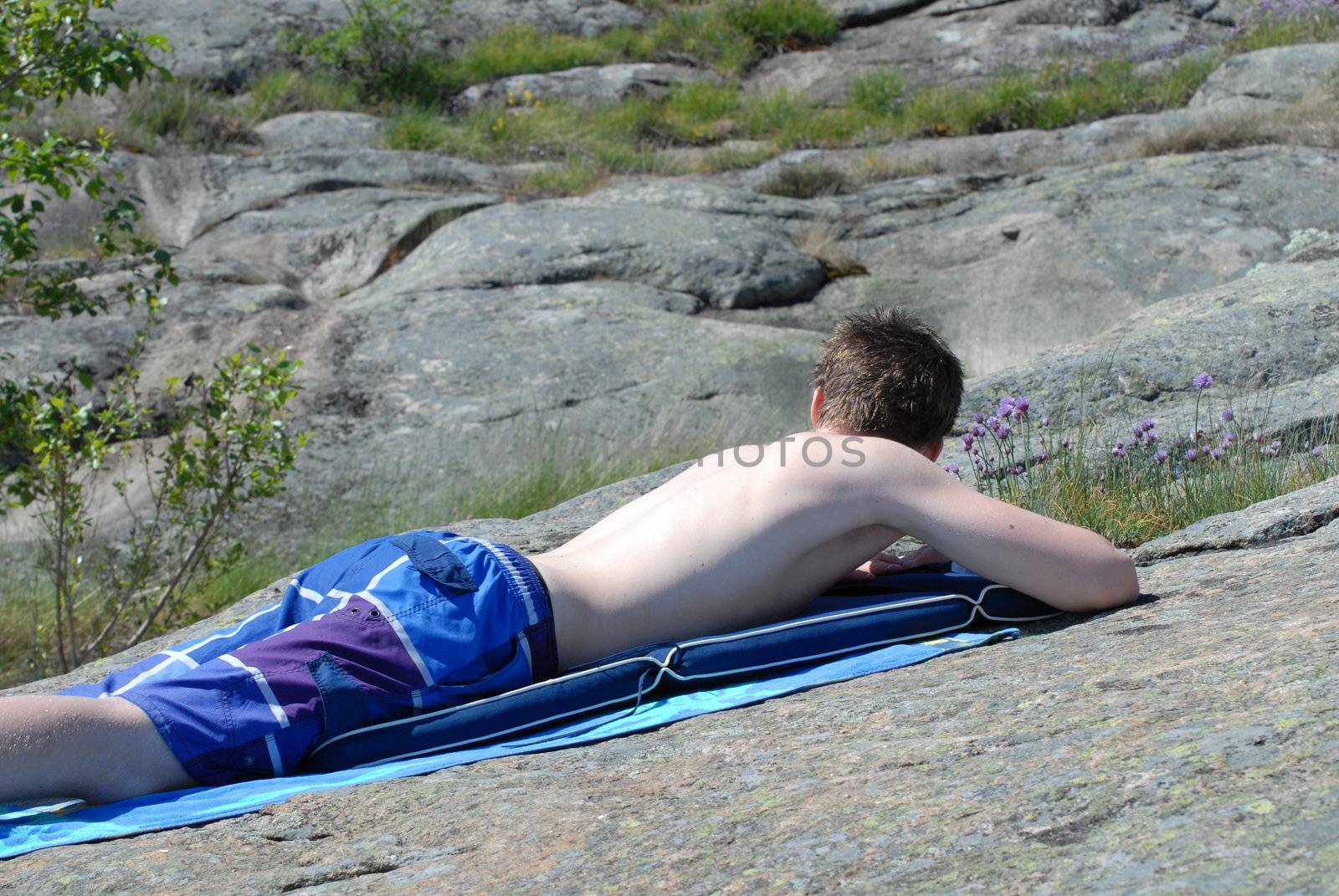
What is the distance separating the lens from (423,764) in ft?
7.88

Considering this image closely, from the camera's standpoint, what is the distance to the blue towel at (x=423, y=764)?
216cm

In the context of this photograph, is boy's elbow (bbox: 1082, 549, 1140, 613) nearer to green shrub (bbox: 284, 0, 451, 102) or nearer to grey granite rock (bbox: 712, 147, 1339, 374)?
grey granite rock (bbox: 712, 147, 1339, 374)

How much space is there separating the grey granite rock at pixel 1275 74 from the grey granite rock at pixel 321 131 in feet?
24.9

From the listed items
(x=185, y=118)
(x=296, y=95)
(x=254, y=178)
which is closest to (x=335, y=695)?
(x=254, y=178)

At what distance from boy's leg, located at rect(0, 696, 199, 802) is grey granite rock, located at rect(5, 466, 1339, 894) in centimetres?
17

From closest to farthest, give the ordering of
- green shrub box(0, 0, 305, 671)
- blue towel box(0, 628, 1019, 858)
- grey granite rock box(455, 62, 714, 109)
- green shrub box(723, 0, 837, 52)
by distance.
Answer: blue towel box(0, 628, 1019, 858) → green shrub box(0, 0, 305, 671) → grey granite rock box(455, 62, 714, 109) → green shrub box(723, 0, 837, 52)

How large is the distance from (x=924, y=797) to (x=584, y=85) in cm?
1289

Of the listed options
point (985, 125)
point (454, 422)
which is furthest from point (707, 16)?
point (454, 422)

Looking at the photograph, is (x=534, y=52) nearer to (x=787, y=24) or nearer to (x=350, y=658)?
(x=787, y=24)

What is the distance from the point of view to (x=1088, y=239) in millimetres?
8742

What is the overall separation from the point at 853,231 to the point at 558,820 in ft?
27.7

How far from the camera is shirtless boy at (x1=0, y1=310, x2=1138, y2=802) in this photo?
2348 millimetres

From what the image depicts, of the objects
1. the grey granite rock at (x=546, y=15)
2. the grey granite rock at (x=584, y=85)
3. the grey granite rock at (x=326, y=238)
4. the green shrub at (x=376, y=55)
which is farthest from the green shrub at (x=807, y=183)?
the grey granite rock at (x=546, y=15)

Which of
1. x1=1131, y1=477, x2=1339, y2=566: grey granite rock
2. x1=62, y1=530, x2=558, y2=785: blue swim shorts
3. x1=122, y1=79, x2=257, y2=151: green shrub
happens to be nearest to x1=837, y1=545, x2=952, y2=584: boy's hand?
x1=1131, y1=477, x2=1339, y2=566: grey granite rock
